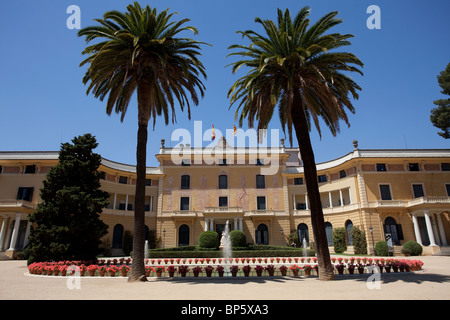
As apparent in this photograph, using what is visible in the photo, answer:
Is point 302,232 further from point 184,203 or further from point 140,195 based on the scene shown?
point 140,195

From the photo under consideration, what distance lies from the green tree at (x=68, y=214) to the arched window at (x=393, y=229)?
30.5m

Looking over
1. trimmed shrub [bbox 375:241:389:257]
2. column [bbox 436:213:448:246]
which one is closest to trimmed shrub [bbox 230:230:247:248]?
trimmed shrub [bbox 375:241:389:257]

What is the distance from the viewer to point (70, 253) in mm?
18484

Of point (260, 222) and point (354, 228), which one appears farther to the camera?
point (260, 222)

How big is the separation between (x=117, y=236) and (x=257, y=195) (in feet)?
64.5

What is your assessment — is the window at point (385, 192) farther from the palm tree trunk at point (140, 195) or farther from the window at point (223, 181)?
the palm tree trunk at point (140, 195)

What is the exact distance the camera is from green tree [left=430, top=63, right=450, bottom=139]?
34156 mm

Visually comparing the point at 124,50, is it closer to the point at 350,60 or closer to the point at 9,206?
the point at 350,60

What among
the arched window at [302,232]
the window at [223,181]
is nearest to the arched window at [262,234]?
the arched window at [302,232]

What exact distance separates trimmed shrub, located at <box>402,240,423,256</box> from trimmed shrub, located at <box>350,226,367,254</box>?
385 centimetres

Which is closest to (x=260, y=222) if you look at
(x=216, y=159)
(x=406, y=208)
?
(x=216, y=159)

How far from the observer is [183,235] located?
38.2m

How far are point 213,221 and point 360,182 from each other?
19199mm
